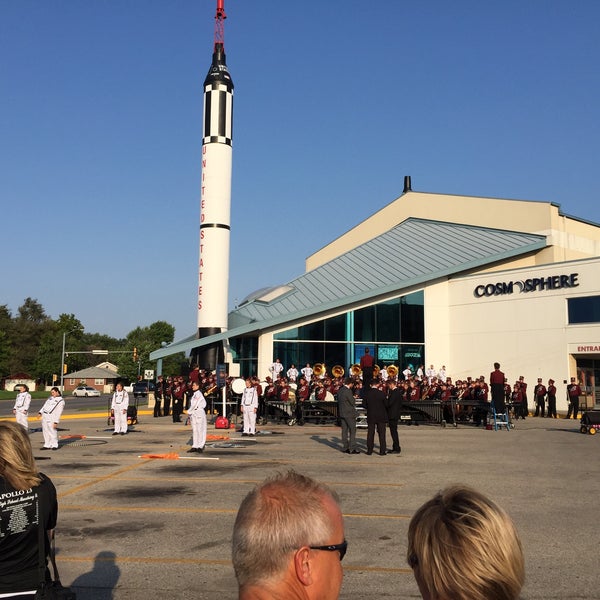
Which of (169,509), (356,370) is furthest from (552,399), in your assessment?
(169,509)

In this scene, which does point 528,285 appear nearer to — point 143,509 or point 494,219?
point 494,219

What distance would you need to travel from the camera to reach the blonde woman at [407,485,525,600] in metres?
1.90

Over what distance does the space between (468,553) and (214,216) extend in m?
36.4

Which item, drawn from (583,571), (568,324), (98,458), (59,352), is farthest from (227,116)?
(59,352)

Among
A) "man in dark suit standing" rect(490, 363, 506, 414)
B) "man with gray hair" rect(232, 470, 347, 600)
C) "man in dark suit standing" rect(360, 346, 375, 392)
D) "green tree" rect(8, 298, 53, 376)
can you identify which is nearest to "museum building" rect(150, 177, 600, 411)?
"man in dark suit standing" rect(360, 346, 375, 392)

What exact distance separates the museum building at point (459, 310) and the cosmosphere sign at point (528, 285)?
0.06 metres

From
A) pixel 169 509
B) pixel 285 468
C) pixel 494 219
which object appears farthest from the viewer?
pixel 494 219

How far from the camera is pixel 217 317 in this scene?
123 ft

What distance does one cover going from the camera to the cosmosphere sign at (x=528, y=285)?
33406mm

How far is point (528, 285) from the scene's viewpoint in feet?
115

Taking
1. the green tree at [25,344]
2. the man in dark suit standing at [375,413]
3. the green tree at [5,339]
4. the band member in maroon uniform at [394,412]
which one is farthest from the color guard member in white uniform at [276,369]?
the green tree at [25,344]

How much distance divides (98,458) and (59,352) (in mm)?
91510

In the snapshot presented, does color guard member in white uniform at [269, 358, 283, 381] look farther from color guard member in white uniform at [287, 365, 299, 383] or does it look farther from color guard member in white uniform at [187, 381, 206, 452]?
color guard member in white uniform at [187, 381, 206, 452]

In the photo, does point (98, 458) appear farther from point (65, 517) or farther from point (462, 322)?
point (462, 322)
